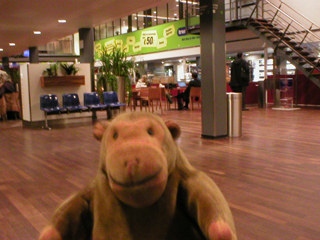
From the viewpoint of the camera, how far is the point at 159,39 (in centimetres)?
1627

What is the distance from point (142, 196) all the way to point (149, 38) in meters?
16.4

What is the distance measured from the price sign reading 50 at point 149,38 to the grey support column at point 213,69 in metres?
10.7

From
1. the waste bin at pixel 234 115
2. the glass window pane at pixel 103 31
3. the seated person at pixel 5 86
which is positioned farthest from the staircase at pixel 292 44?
the glass window pane at pixel 103 31

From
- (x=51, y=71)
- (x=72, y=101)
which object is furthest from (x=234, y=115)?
(x=51, y=71)

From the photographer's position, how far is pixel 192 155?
4594 millimetres

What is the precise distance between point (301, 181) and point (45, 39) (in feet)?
46.6

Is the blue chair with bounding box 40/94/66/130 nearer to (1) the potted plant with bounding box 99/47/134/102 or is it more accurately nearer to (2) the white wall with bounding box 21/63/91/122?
(2) the white wall with bounding box 21/63/91/122

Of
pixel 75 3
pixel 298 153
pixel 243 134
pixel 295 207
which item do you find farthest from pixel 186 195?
pixel 75 3

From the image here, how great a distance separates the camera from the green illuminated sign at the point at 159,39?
48.0ft

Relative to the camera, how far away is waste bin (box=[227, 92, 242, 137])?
605cm

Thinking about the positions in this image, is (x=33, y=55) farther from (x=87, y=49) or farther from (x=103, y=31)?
(x=87, y=49)

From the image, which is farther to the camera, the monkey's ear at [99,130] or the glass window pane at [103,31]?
the glass window pane at [103,31]

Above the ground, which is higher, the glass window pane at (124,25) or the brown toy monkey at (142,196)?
the glass window pane at (124,25)

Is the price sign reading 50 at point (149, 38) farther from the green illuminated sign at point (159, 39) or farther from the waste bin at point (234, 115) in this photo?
the waste bin at point (234, 115)
